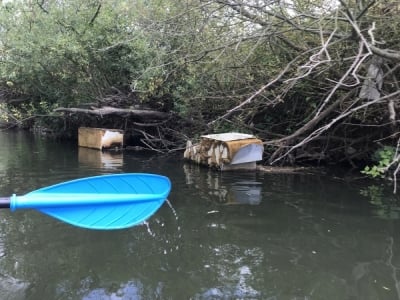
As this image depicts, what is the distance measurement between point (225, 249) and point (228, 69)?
5.52 m

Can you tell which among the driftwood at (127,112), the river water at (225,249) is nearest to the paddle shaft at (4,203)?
the river water at (225,249)

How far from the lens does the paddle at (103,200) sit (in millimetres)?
3680

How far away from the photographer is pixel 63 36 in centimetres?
1445

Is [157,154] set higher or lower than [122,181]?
lower

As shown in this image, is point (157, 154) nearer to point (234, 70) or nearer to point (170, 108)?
point (170, 108)

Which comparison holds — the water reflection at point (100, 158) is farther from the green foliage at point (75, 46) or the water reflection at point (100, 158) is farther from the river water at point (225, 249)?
the river water at point (225, 249)

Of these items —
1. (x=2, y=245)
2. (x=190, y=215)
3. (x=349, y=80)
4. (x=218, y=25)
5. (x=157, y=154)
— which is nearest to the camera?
(x=2, y=245)

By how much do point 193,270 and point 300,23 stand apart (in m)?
5.50

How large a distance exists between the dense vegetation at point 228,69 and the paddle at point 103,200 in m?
2.56

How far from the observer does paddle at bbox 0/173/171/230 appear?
12.1ft

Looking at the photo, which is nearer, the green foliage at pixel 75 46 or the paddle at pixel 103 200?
the paddle at pixel 103 200

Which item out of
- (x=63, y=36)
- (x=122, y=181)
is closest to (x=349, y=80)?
(x=122, y=181)

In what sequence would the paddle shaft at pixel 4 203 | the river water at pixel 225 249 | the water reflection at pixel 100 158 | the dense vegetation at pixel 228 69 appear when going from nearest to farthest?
the paddle shaft at pixel 4 203 → the river water at pixel 225 249 → the dense vegetation at pixel 228 69 → the water reflection at pixel 100 158

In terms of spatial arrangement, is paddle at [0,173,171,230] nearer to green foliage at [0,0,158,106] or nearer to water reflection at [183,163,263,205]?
water reflection at [183,163,263,205]
